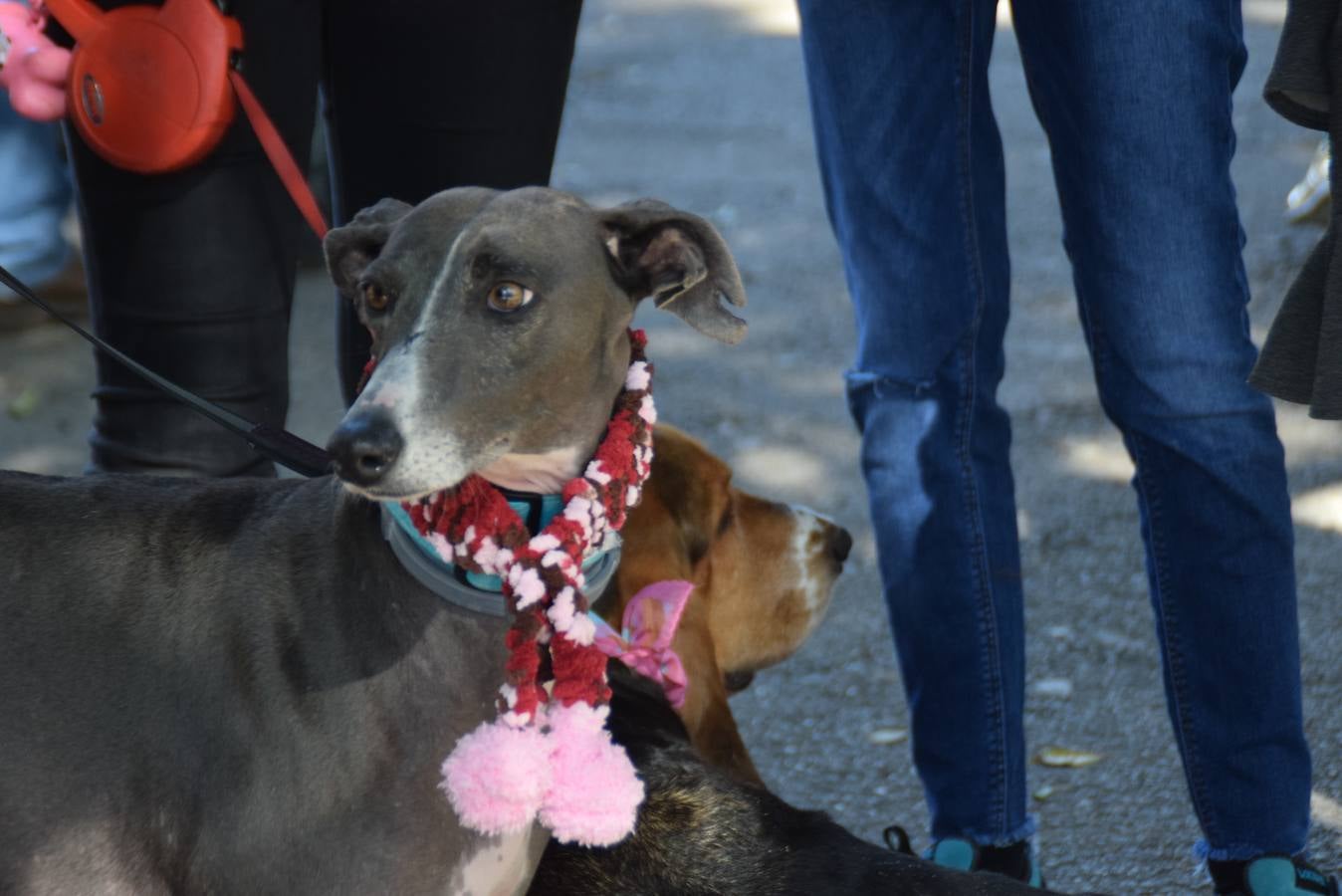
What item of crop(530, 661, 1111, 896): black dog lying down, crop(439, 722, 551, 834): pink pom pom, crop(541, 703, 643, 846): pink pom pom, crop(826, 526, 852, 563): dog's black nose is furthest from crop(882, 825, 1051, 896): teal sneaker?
crop(439, 722, 551, 834): pink pom pom

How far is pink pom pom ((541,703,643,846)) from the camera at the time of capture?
2180 millimetres

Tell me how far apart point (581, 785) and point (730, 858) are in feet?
1.48

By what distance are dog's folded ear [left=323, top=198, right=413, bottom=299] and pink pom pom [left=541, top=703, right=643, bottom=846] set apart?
0.63 metres

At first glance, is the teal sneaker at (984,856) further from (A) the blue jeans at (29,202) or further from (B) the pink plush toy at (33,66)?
(A) the blue jeans at (29,202)

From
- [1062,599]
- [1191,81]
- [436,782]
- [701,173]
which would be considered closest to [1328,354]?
[1191,81]

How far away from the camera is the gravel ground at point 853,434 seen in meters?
3.83

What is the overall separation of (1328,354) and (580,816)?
1.21m

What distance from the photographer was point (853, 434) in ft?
18.5

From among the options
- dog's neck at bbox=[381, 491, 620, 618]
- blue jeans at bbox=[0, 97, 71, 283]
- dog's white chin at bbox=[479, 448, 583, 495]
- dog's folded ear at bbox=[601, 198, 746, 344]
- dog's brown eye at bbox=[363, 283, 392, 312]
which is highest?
dog's folded ear at bbox=[601, 198, 746, 344]

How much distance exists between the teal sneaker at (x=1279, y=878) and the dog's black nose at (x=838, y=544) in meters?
1.00

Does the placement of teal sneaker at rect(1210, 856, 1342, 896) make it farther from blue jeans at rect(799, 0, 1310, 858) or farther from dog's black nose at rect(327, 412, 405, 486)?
dog's black nose at rect(327, 412, 405, 486)

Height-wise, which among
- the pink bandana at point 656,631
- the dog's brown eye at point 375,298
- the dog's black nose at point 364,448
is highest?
the dog's brown eye at point 375,298

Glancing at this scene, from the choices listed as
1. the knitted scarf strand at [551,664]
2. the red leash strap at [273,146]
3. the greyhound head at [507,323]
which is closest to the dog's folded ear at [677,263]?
the greyhound head at [507,323]

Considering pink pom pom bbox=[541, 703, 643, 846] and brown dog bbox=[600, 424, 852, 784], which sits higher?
pink pom pom bbox=[541, 703, 643, 846]
